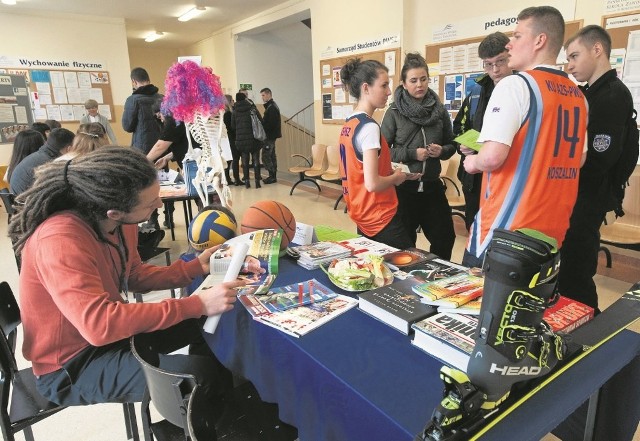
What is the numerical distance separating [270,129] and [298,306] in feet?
23.1

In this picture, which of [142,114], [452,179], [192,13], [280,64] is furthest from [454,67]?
[280,64]

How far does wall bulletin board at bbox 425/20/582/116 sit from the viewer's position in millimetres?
4578

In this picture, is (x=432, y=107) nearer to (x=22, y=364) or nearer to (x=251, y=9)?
(x=22, y=364)

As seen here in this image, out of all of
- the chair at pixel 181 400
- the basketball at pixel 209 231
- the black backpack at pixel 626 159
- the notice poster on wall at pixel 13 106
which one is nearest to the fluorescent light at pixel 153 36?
the notice poster on wall at pixel 13 106

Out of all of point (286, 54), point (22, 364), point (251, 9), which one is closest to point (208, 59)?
point (286, 54)

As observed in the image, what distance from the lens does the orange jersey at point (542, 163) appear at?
153cm

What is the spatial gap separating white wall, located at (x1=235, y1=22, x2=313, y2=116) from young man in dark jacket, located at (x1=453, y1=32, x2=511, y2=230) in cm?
769

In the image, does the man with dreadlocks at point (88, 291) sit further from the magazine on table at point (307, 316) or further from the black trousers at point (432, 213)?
the black trousers at point (432, 213)

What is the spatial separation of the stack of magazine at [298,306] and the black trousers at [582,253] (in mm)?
1474

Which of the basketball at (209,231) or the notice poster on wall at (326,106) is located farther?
the notice poster on wall at (326,106)

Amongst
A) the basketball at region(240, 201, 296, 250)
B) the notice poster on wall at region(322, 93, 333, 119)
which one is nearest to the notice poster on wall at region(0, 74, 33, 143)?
the notice poster on wall at region(322, 93, 333, 119)

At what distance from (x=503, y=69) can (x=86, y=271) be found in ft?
7.36

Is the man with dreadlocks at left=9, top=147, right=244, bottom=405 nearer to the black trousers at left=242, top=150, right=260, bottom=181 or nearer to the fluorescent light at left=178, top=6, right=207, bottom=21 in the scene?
the black trousers at left=242, top=150, right=260, bottom=181

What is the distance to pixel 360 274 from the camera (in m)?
1.45
